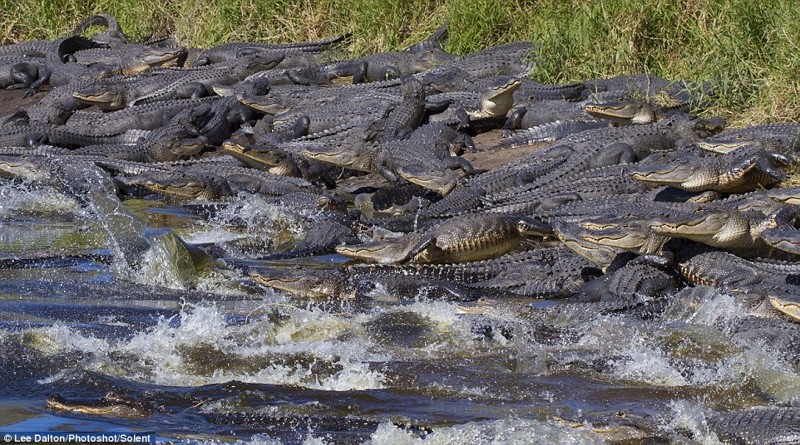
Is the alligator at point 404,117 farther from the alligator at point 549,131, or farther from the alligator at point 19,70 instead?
the alligator at point 19,70

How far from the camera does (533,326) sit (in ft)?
16.9

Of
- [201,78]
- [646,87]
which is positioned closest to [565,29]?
[646,87]

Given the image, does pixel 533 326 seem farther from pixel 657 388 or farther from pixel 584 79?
pixel 584 79

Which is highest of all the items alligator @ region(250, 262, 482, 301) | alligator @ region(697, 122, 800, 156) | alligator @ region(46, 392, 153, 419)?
alligator @ region(46, 392, 153, 419)

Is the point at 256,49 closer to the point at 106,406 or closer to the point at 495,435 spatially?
the point at 106,406

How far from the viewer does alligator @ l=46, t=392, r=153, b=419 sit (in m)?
4.12

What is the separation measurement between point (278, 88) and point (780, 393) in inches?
292

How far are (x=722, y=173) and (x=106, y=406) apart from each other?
393 centimetres

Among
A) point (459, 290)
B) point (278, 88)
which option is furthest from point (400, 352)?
point (278, 88)

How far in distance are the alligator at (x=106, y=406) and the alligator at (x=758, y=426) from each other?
2.02m

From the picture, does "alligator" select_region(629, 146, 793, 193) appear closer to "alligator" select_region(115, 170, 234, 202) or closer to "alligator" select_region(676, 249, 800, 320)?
"alligator" select_region(676, 249, 800, 320)

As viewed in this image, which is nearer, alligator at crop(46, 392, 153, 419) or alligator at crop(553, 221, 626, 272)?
alligator at crop(46, 392, 153, 419)

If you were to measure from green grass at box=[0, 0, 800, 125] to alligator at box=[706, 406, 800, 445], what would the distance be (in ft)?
14.0

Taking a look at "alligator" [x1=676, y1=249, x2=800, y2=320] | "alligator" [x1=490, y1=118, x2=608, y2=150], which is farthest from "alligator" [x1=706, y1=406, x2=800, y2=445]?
"alligator" [x1=490, y1=118, x2=608, y2=150]
